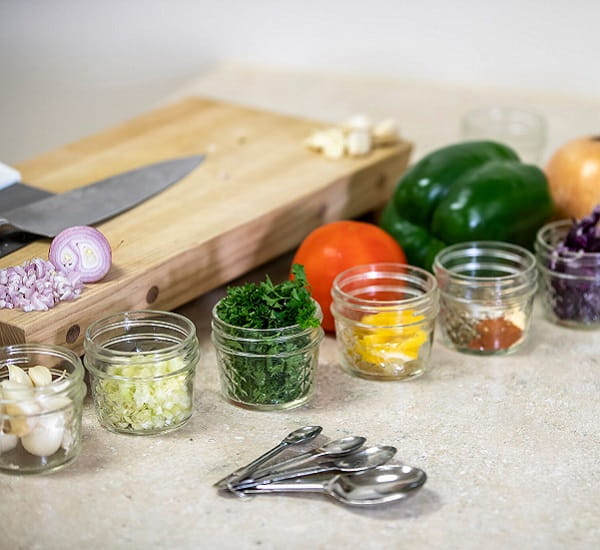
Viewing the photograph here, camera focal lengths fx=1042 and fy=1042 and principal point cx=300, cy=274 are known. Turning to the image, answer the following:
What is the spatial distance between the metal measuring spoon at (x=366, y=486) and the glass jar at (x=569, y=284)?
489mm

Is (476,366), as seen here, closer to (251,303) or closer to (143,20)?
(251,303)

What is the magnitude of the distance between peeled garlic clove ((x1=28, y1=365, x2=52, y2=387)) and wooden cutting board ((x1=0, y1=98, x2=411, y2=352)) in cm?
5

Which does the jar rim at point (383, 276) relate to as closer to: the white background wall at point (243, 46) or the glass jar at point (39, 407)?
the glass jar at point (39, 407)

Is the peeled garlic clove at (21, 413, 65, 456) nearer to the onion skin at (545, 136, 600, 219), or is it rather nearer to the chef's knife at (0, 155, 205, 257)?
the chef's knife at (0, 155, 205, 257)

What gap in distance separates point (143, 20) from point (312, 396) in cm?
207

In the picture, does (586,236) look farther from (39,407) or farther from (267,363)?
(39,407)

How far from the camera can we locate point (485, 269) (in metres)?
1.48

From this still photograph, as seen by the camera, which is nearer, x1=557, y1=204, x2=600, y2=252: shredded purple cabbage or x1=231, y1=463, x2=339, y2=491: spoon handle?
x1=231, y1=463, x2=339, y2=491: spoon handle

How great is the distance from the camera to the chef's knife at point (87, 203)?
1.35 metres

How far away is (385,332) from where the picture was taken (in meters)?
1.30

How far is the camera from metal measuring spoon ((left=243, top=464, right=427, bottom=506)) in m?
1.03

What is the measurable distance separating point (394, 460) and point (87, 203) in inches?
23.1

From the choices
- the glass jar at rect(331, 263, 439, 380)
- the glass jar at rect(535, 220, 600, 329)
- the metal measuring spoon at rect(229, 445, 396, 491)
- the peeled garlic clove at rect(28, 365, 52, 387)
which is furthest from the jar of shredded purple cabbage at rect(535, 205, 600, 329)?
the peeled garlic clove at rect(28, 365, 52, 387)

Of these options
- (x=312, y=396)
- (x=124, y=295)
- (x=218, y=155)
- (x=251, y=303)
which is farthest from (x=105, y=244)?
(x=218, y=155)
